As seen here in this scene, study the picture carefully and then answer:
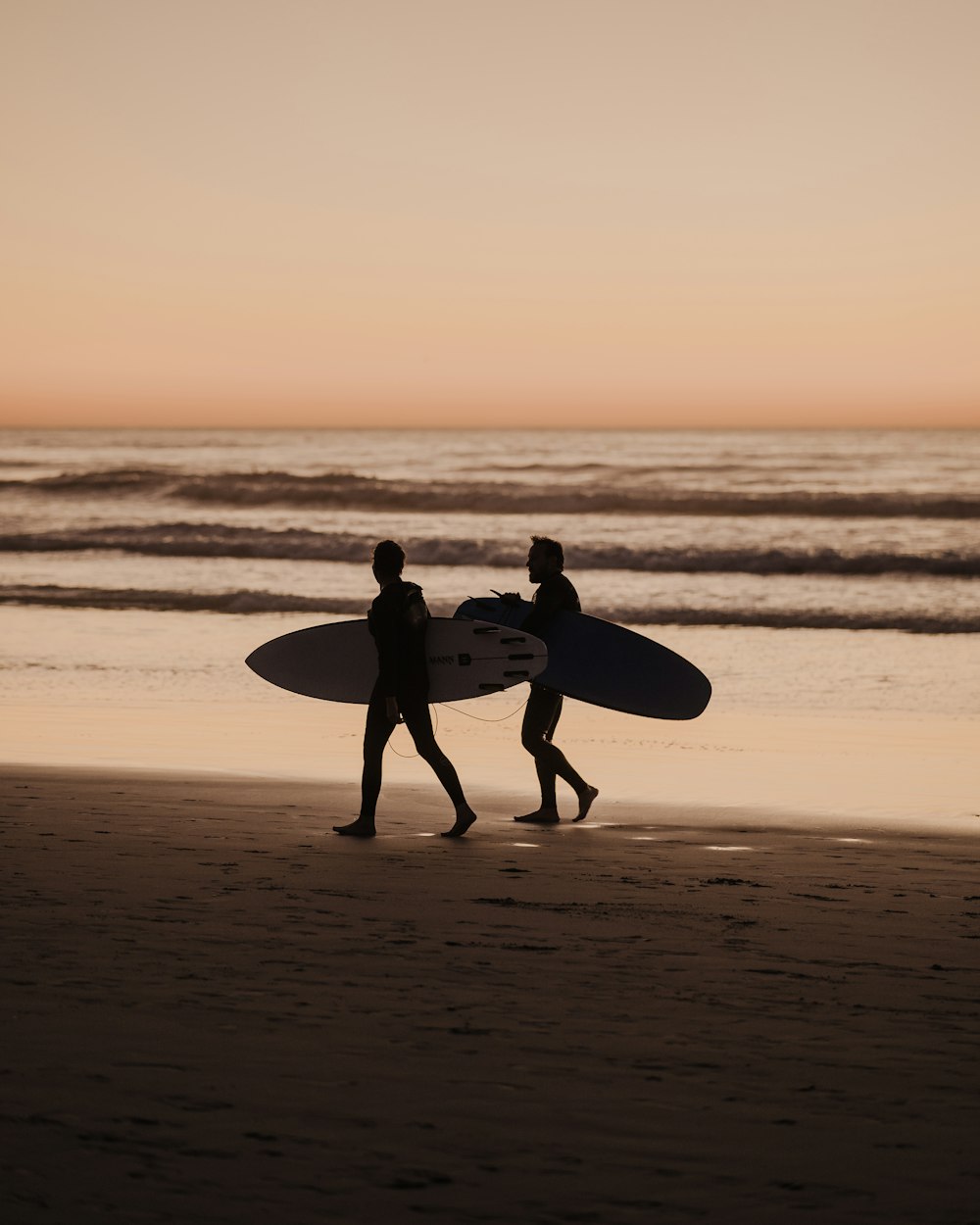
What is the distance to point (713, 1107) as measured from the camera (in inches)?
135

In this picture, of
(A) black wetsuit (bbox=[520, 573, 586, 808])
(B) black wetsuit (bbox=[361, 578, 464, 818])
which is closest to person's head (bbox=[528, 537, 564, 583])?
(A) black wetsuit (bbox=[520, 573, 586, 808])

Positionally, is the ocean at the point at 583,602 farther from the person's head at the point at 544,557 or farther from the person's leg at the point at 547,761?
the person's head at the point at 544,557

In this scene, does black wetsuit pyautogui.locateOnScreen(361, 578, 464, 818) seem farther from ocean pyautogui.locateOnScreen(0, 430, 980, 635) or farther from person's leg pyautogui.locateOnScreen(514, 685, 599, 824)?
ocean pyautogui.locateOnScreen(0, 430, 980, 635)

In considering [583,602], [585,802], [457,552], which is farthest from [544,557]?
[457,552]

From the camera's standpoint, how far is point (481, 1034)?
389 centimetres

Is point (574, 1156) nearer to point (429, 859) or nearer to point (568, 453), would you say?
point (429, 859)

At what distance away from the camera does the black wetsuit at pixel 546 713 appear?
24.2 ft

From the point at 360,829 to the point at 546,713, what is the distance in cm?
130

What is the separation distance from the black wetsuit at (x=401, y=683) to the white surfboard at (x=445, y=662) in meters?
0.39

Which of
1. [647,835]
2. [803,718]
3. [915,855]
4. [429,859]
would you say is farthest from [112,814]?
[803,718]

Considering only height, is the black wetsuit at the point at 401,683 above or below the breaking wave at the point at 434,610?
above

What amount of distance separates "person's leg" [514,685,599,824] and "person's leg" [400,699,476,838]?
1.84 ft

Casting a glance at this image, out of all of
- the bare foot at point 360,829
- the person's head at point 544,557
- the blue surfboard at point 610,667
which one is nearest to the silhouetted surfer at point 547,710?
the person's head at point 544,557

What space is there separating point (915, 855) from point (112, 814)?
3.91m
